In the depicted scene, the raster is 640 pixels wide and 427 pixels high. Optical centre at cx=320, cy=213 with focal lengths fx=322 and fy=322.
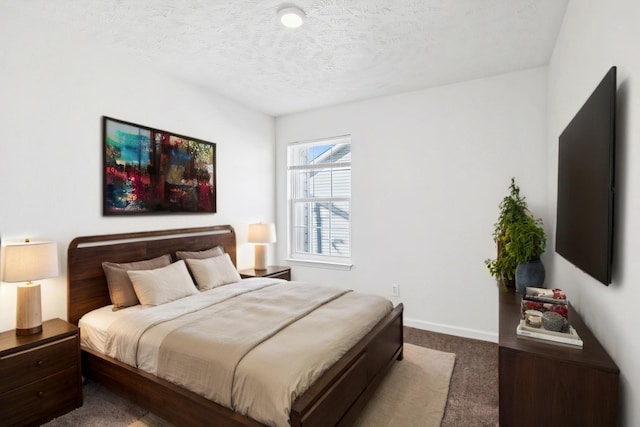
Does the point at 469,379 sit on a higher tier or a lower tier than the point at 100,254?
lower

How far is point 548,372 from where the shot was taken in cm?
143

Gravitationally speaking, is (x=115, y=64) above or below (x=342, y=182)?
above

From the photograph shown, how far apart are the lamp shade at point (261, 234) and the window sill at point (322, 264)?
0.67m

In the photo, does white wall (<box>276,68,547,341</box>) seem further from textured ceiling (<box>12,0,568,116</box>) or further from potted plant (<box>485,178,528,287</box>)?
textured ceiling (<box>12,0,568,116</box>)

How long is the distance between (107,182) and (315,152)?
8.48 feet

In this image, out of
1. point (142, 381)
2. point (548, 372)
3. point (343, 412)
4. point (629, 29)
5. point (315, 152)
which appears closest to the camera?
point (629, 29)

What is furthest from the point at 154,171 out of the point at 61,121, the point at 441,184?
the point at 441,184

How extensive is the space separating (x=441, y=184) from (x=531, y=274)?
1.37 metres

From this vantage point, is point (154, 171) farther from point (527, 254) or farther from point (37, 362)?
point (527, 254)

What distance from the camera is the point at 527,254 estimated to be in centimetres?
248

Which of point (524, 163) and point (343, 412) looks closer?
point (343, 412)

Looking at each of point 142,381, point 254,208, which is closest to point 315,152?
point 254,208

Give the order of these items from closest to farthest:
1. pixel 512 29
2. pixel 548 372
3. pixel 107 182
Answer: pixel 548 372 < pixel 512 29 < pixel 107 182

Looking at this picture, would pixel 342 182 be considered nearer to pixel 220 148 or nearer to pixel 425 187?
pixel 425 187
